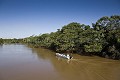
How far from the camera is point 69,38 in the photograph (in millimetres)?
28828

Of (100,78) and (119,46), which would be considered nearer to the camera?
(100,78)

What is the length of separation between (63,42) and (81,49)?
417cm

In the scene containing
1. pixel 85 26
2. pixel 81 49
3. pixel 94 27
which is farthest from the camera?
pixel 85 26

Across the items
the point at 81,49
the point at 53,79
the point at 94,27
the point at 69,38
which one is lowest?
the point at 53,79

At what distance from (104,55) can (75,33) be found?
27.9 feet

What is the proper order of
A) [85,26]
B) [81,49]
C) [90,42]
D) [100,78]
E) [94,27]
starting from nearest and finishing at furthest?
[100,78]
[90,42]
[94,27]
[81,49]
[85,26]

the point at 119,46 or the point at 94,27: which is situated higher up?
the point at 94,27

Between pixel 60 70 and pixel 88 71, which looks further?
pixel 60 70

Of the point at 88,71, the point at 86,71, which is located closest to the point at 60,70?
the point at 86,71

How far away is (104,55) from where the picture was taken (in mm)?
25281

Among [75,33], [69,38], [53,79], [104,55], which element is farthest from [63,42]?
[53,79]

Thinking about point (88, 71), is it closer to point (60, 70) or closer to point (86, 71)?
point (86, 71)

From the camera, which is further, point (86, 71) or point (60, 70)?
point (60, 70)

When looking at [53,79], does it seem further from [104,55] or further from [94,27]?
[94,27]
